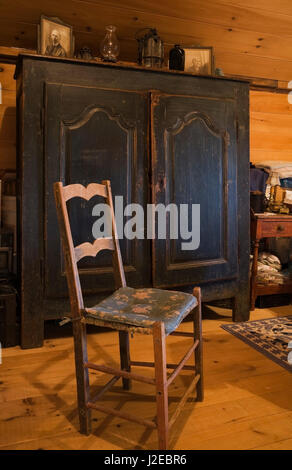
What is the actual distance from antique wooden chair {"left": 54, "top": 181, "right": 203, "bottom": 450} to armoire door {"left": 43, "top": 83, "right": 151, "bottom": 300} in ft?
2.04

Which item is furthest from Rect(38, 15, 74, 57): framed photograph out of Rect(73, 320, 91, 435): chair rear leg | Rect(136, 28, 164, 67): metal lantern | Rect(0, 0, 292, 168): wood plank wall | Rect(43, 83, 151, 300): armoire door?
Rect(73, 320, 91, 435): chair rear leg

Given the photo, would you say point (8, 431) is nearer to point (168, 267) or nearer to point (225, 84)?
point (168, 267)

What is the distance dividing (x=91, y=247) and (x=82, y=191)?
216 millimetres

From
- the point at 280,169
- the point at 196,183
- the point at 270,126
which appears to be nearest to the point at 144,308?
the point at 196,183

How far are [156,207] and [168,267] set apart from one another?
37 centimetres

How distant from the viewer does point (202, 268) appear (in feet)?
8.16

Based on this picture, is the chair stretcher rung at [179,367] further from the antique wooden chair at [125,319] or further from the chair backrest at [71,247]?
the chair backrest at [71,247]

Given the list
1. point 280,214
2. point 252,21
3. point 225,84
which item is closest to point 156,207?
point 225,84

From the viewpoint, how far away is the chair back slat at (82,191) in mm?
1421

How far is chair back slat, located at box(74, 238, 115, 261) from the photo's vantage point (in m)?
1.44

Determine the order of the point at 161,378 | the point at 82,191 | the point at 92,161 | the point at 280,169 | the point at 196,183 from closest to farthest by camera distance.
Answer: the point at 161,378, the point at 82,191, the point at 92,161, the point at 196,183, the point at 280,169

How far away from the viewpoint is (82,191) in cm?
149

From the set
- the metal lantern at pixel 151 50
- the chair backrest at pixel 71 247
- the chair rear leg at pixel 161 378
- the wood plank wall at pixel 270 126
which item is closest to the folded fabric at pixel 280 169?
the wood plank wall at pixel 270 126

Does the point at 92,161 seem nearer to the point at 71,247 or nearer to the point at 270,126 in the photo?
the point at 71,247
